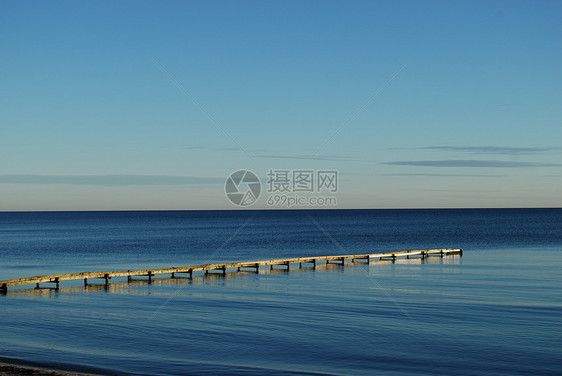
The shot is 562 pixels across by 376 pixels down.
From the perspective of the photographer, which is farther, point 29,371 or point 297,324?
point 297,324

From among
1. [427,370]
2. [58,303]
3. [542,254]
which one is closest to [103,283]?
[58,303]

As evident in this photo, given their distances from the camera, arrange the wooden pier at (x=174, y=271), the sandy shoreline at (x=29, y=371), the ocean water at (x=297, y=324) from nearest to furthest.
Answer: the sandy shoreline at (x=29, y=371), the ocean water at (x=297, y=324), the wooden pier at (x=174, y=271)

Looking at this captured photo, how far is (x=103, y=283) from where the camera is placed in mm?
36406

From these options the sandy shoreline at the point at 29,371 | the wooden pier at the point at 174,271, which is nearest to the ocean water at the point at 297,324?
the wooden pier at the point at 174,271

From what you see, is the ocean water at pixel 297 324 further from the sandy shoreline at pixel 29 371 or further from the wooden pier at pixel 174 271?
the sandy shoreline at pixel 29 371

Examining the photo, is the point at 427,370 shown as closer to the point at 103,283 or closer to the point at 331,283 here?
the point at 331,283

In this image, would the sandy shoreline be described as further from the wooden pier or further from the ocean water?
the wooden pier

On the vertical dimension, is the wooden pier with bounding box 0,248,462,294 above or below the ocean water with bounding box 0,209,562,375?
above

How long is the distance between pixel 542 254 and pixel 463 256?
299 inches

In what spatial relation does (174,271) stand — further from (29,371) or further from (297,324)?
(29,371)

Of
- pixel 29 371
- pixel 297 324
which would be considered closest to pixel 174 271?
pixel 297 324

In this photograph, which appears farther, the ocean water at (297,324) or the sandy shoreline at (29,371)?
the ocean water at (297,324)

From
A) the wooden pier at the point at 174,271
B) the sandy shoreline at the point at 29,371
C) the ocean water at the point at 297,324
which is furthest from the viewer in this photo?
the wooden pier at the point at 174,271

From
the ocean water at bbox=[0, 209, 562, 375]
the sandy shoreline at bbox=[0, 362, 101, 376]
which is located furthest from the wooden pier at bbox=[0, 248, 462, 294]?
the sandy shoreline at bbox=[0, 362, 101, 376]
